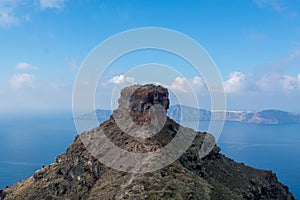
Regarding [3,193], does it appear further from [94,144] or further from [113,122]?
[113,122]

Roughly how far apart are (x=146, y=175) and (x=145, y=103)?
993 inches

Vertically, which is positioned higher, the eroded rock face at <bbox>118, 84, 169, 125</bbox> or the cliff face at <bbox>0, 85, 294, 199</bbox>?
the eroded rock face at <bbox>118, 84, 169, 125</bbox>

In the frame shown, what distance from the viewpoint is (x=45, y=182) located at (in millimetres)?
68000

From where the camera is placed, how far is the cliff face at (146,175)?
49.4m

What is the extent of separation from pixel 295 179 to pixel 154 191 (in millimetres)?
132301

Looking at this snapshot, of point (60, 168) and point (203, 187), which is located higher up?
point (60, 168)

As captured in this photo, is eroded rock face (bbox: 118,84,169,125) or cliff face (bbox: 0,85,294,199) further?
eroded rock face (bbox: 118,84,169,125)

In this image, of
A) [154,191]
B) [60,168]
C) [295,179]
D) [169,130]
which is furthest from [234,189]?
[295,179]

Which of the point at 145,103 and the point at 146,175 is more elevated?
the point at 145,103

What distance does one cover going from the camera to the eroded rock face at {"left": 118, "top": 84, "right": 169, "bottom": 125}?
71875 mm

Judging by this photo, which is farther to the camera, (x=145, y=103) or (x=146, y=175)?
(x=145, y=103)

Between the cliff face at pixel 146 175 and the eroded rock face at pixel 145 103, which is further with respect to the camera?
the eroded rock face at pixel 145 103

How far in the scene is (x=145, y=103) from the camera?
73562 millimetres

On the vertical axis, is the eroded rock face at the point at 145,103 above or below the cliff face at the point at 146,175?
above
